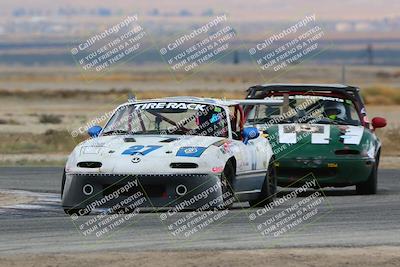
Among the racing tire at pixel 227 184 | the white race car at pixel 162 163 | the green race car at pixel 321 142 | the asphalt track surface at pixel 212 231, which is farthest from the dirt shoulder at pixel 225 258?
the green race car at pixel 321 142

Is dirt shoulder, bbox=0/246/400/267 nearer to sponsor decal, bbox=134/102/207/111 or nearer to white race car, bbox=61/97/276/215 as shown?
white race car, bbox=61/97/276/215

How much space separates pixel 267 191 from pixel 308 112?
11.6ft

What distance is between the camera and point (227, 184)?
50.9 ft

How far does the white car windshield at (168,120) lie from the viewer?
53.6 ft

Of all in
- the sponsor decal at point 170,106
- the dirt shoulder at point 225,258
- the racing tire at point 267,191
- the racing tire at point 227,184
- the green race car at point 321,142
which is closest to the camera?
the dirt shoulder at point 225,258

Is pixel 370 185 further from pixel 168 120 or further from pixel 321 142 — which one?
pixel 168 120

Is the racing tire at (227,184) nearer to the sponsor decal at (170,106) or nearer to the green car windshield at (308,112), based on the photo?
the sponsor decal at (170,106)

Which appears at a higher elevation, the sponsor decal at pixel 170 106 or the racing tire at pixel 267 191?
the sponsor decal at pixel 170 106

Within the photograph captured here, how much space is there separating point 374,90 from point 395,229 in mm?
55119

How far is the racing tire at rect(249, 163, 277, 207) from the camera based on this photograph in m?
17.0

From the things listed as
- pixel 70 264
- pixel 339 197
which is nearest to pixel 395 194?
pixel 339 197

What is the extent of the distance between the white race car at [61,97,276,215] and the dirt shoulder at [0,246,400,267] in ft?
10.7

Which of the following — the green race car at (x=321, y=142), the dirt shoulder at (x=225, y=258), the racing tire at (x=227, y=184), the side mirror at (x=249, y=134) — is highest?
the dirt shoulder at (x=225, y=258)

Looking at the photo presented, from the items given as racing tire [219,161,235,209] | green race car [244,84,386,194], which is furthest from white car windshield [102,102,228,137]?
green race car [244,84,386,194]
